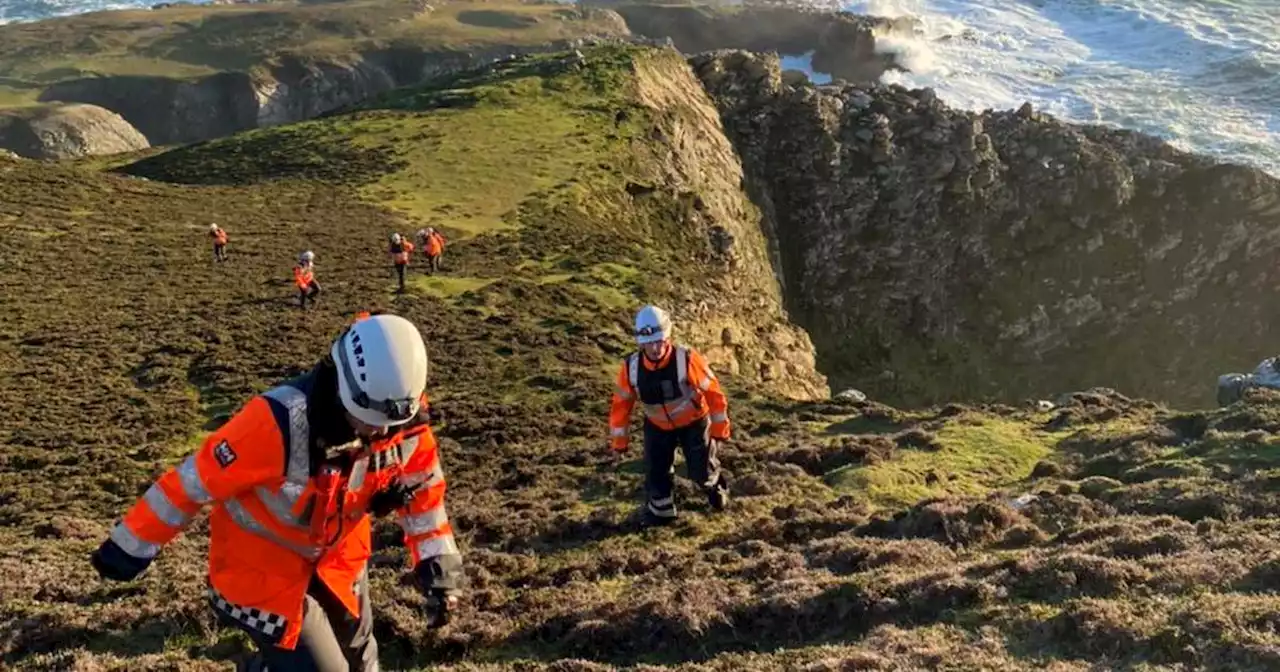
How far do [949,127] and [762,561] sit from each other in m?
50.1

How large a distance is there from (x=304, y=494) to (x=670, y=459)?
27.8 ft

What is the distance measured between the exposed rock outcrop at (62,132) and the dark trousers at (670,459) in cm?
8895

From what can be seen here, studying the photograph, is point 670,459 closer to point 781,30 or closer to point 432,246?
point 432,246

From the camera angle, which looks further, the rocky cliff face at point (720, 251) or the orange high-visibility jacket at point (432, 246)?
the orange high-visibility jacket at point (432, 246)

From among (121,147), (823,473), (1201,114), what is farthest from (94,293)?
(1201,114)

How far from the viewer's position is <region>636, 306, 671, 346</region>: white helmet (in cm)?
1274

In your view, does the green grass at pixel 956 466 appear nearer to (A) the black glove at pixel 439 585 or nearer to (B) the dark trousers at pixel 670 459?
(B) the dark trousers at pixel 670 459

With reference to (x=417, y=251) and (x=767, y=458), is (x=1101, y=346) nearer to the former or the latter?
(x=417, y=251)

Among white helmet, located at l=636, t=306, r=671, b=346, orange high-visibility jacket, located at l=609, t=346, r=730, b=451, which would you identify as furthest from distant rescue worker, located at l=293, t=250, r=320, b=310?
white helmet, located at l=636, t=306, r=671, b=346

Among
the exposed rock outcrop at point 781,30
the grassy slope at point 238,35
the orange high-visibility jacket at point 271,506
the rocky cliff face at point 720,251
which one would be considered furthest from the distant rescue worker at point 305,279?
the exposed rock outcrop at point 781,30

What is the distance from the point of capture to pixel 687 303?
33750 millimetres

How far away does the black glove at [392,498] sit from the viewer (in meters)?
6.62

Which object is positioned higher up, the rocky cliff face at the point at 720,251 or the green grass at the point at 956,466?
the green grass at the point at 956,466

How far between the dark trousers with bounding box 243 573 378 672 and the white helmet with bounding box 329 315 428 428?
1.49 m
